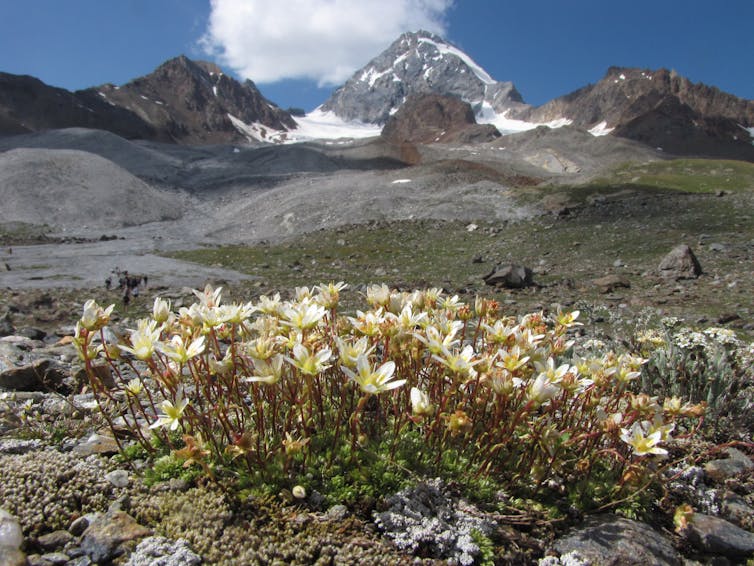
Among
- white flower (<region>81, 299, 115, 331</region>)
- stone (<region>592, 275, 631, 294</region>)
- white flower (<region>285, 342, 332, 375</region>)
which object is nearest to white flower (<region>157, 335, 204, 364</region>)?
white flower (<region>81, 299, 115, 331</region>)

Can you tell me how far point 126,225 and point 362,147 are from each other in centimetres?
4947

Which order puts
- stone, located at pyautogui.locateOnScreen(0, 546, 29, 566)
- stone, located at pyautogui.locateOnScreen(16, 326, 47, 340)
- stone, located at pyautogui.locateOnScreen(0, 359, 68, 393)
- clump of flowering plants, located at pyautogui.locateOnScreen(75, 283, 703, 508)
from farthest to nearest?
stone, located at pyautogui.locateOnScreen(16, 326, 47, 340), stone, located at pyautogui.locateOnScreen(0, 359, 68, 393), clump of flowering plants, located at pyautogui.locateOnScreen(75, 283, 703, 508), stone, located at pyautogui.locateOnScreen(0, 546, 29, 566)

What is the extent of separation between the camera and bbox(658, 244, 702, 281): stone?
11891 millimetres

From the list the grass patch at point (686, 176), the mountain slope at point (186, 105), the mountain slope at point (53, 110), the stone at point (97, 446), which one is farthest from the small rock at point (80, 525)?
the mountain slope at point (186, 105)

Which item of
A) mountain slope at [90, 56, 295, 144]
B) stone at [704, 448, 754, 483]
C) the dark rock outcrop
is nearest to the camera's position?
stone at [704, 448, 754, 483]

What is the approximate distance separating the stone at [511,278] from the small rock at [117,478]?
10893 mm

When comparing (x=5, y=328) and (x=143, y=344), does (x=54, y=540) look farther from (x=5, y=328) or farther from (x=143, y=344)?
(x=5, y=328)

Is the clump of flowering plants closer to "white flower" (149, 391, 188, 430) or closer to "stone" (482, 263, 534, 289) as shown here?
"white flower" (149, 391, 188, 430)

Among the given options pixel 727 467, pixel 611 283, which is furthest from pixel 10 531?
pixel 611 283

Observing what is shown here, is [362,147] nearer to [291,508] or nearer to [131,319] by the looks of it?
[131,319]

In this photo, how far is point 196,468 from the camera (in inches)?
109

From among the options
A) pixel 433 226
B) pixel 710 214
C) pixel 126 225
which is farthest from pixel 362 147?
pixel 710 214

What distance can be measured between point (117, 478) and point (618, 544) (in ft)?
9.23

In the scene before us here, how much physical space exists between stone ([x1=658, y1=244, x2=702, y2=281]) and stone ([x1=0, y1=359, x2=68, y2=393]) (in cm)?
1283
